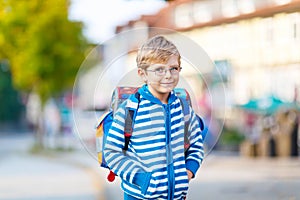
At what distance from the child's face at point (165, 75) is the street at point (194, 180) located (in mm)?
6648

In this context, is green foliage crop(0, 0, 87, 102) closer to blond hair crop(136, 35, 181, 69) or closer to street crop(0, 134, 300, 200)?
street crop(0, 134, 300, 200)

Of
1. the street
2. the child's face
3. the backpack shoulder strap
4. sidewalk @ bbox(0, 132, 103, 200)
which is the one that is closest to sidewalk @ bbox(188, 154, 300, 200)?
the street

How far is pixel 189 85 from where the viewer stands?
13.2 feet

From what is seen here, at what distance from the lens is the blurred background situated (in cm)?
411

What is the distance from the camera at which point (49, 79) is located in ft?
92.5

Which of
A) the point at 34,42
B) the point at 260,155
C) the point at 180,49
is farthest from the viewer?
the point at 34,42

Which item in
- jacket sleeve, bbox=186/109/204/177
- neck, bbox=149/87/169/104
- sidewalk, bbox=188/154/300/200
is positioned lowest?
sidewalk, bbox=188/154/300/200

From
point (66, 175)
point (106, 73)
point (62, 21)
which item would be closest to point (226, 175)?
point (66, 175)

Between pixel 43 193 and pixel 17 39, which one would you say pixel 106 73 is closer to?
pixel 43 193

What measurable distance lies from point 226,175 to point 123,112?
11575mm

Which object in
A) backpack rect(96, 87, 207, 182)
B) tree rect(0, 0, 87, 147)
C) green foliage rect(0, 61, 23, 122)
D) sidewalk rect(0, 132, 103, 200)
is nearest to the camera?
backpack rect(96, 87, 207, 182)

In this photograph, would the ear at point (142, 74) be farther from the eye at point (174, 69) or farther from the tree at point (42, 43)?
the tree at point (42, 43)

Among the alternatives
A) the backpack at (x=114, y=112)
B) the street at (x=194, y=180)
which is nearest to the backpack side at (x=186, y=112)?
the backpack at (x=114, y=112)

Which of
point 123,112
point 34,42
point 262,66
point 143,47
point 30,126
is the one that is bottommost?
point 30,126
